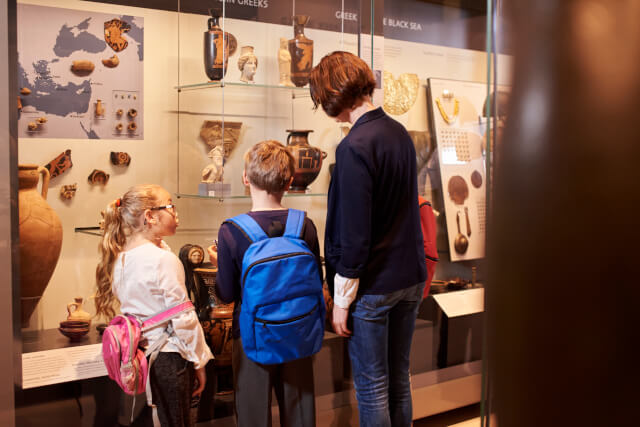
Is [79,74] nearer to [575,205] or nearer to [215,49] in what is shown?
[215,49]

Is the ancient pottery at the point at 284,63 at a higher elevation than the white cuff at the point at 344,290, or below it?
higher

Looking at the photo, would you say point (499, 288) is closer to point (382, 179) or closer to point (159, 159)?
point (382, 179)

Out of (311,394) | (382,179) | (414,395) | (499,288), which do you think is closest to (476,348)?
(414,395)

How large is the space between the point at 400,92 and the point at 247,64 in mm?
1009

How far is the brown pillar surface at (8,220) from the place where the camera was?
2.02 metres

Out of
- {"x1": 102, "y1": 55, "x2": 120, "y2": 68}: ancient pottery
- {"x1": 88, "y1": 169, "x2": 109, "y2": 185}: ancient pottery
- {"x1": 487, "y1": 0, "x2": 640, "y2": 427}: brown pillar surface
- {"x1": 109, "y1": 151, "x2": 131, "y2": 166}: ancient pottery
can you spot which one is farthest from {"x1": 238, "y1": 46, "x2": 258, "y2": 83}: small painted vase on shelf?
{"x1": 487, "y1": 0, "x2": 640, "y2": 427}: brown pillar surface

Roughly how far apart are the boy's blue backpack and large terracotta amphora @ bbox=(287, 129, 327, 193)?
0.87 meters

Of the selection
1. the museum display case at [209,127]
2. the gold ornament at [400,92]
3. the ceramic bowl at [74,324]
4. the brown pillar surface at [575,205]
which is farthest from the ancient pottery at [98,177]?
the brown pillar surface at [575,205]

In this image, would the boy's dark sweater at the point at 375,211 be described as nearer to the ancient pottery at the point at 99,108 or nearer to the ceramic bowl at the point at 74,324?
the ceramic bowl at the point at 74,324

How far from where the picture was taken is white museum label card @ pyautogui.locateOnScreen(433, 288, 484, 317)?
3.59m

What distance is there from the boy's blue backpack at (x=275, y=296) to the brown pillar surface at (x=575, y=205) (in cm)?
181

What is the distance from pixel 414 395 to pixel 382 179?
1.72 m

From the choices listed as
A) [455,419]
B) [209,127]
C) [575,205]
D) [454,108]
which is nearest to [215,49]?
[209,127]

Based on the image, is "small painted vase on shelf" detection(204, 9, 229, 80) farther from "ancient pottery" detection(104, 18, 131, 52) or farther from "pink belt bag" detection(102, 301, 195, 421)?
"pink belt bag" detection(102, 301, 195, 421)
